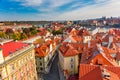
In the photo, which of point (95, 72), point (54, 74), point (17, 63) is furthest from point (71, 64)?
point (95, 72)

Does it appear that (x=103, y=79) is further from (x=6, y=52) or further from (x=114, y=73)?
(x=6, y=52)

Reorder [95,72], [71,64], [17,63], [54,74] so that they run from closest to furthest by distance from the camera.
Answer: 1. [95,72]
2. [17,63]
3. [71,64]
4. [54,74]

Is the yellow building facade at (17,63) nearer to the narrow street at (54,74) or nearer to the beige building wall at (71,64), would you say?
the narrow street at (54,74)

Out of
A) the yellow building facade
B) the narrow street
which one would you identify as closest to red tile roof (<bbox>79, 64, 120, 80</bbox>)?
the yellow building facade

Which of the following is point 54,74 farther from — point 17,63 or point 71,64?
point 17,63

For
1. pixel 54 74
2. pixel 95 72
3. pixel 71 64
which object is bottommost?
pixel 54 74

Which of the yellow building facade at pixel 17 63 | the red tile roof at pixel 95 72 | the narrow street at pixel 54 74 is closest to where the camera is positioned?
the red tile roof at pixel 95 72

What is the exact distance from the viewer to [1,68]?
32.6m

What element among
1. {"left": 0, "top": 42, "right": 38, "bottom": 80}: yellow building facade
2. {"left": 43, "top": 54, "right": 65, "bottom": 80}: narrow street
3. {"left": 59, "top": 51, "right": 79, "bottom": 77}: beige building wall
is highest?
{"left": 0, "top": 42, "right": 38, "bottom": 80}: yellow building facade

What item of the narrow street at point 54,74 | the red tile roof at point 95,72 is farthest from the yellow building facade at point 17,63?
the red tile roof at point 95,72

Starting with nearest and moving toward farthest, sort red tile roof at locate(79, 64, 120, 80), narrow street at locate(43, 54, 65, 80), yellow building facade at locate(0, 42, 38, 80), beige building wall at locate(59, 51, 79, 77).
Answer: red tile roof at locate(79, 64, 120, 80)
yellow building facade at locate(0, 42, 38, 80)
beige building wall at locate(59, 51, 79, 77)
narrow street at locate(43, 54, 65, 80)

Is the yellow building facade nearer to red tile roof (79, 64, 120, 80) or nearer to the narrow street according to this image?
the narrow street

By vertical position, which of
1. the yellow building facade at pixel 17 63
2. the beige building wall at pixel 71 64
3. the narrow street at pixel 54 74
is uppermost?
the yellow building facade at pixel 17 63

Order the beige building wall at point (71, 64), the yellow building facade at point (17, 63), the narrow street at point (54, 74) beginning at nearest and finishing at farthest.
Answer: the yellow building facade at point (17, 63), the beige building wall at point (71, 64), the narrow street at point (54, 74)
